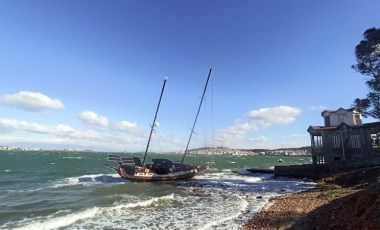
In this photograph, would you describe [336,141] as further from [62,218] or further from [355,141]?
[62,218]

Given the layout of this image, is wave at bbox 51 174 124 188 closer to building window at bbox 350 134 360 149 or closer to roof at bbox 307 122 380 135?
roof at bbox 307 122 380 135

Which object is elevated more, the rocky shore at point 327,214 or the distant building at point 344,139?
the distant building at point 344,139

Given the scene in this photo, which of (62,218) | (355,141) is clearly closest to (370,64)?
(355,141)

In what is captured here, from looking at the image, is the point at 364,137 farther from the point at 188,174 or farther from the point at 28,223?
the point at 28,223

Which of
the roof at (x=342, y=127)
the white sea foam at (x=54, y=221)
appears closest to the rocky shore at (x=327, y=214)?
the white sea foam at (x=54, y=221)

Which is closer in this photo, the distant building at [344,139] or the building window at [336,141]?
the distant building at [344,139]

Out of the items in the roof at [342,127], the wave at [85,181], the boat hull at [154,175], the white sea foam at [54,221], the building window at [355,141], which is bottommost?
the white sea foam at [54,221]

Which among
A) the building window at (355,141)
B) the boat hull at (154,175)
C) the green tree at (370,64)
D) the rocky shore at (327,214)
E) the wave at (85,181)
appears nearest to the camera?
the rocky shore at (327,214)

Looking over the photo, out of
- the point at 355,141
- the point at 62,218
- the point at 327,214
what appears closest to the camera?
the point at 327,214

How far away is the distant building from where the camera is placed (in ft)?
143

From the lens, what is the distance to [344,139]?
4709cm

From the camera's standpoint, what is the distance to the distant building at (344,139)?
4356cm

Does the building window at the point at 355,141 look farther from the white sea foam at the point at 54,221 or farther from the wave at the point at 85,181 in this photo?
the white sea foam at the point at 54,221

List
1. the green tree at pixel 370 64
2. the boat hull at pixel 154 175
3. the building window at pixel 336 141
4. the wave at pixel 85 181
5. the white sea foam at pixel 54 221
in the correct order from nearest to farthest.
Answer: the white sea foam at pixel 54 221
the green tree at pixel 370 64
the wave at pixel 85 181
the boat hull at pixel 154 175
the building window at pixel 336 141
